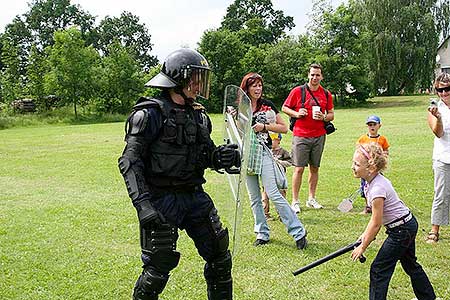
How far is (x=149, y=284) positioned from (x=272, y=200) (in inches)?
98.2

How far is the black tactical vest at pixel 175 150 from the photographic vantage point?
3672 millimetres

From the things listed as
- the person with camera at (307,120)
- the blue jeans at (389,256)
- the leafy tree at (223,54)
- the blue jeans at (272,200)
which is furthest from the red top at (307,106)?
the leafy tree at (223,54)

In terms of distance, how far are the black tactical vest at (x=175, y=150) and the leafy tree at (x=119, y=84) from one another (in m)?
40.5

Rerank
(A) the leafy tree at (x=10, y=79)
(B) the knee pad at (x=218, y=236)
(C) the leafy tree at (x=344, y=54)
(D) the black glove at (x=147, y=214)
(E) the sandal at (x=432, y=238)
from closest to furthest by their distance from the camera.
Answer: (D) the black glove at (x=147, y=214) < (B) the knee pad at (x=218, y=236) < (E) the sandal at (x=432, y=238) < (A) the leafy tree at (x=10, y=79) < (C) the leafy tree at (x=344, y=54)

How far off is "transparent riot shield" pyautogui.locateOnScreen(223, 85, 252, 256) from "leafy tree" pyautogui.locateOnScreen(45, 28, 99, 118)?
36.8 m

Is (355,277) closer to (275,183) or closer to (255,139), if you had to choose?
(275,183)

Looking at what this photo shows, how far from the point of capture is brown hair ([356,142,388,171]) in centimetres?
394

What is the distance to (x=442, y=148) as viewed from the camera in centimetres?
583

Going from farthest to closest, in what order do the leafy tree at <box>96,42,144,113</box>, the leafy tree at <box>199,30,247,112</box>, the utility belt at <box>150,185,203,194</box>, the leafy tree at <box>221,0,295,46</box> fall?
1. the leafy tree at <box>221,0,295,46</box>
2. the leafy tree at <box>199,30,247,112</box>
3. the leafy tree at <box>96,42,144,113</box>
4. the utility belt at <box>150,185,203,194</box>

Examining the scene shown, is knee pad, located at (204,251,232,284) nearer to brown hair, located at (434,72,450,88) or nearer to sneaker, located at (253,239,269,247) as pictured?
sneaker, located at (253,239,269,247)

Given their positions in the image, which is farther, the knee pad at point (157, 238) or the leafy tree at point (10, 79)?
the leafy tree at point (10, 79)

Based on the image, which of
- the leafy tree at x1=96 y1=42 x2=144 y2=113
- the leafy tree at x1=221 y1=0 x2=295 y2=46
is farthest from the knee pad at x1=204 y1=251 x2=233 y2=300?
the leafy tree at x1=221 y1=0 x2=295 y2=46

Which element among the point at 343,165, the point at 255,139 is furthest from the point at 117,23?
the point at 255,139

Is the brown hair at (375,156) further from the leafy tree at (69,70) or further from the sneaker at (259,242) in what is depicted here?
the leafy tree at (69,70)
